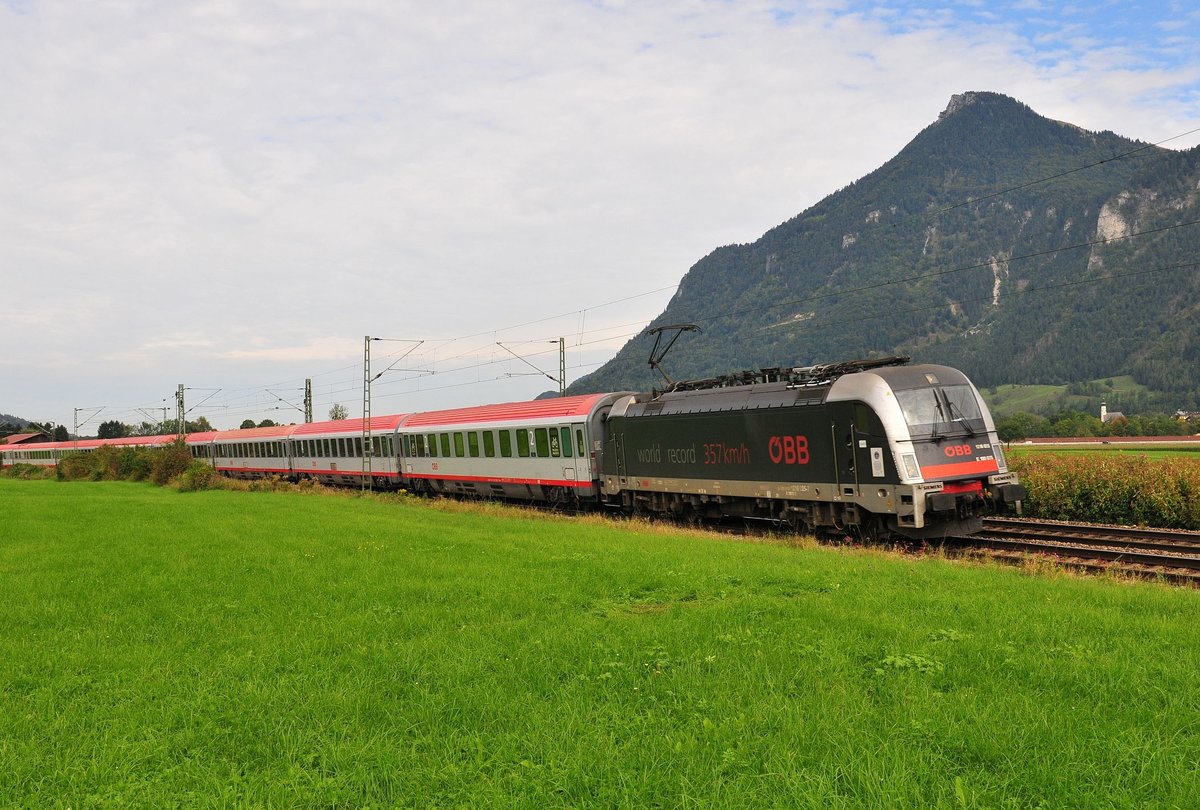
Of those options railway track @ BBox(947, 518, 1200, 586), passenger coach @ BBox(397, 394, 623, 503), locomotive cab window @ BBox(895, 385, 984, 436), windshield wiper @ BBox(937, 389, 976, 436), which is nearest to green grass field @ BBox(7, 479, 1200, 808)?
railway track @ BBox(947, 518, 1200, 586)

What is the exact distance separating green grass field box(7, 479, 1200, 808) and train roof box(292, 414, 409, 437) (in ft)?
88.7

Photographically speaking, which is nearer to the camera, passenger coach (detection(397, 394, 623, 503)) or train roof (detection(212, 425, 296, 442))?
passenger coach (detection(397, 394, 623, 503))

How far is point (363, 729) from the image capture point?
6316 mm

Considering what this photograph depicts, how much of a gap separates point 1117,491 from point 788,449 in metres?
8.97

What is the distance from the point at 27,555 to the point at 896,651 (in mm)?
15925

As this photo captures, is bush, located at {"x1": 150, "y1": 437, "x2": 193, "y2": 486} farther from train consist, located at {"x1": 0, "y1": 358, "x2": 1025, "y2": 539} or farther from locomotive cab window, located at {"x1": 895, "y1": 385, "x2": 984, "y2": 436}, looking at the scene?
locomotive cab window, located at {"x1": 895, "y1": 385, "x2": 984, "y2": 436}

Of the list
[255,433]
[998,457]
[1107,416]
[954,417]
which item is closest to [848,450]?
[954,417]

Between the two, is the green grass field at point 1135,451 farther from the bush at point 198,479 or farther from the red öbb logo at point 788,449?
the bush at point 198,479

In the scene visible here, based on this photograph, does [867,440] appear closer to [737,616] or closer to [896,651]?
[737,616]

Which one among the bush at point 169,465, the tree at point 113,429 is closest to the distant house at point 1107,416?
the bush at point 169,465

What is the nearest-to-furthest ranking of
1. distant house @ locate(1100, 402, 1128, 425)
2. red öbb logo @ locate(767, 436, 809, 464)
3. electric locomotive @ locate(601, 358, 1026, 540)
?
electric locomotive @ locate(601, 358, 1026, 540), red öbb logo @ locate(767, 436, 809, 464), distant house @ locate(1100, 402, 1128, 425)

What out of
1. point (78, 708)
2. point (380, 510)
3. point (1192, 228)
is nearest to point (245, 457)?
point (380, 510)

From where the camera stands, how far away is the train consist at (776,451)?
15883mm

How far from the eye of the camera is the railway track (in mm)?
13727
